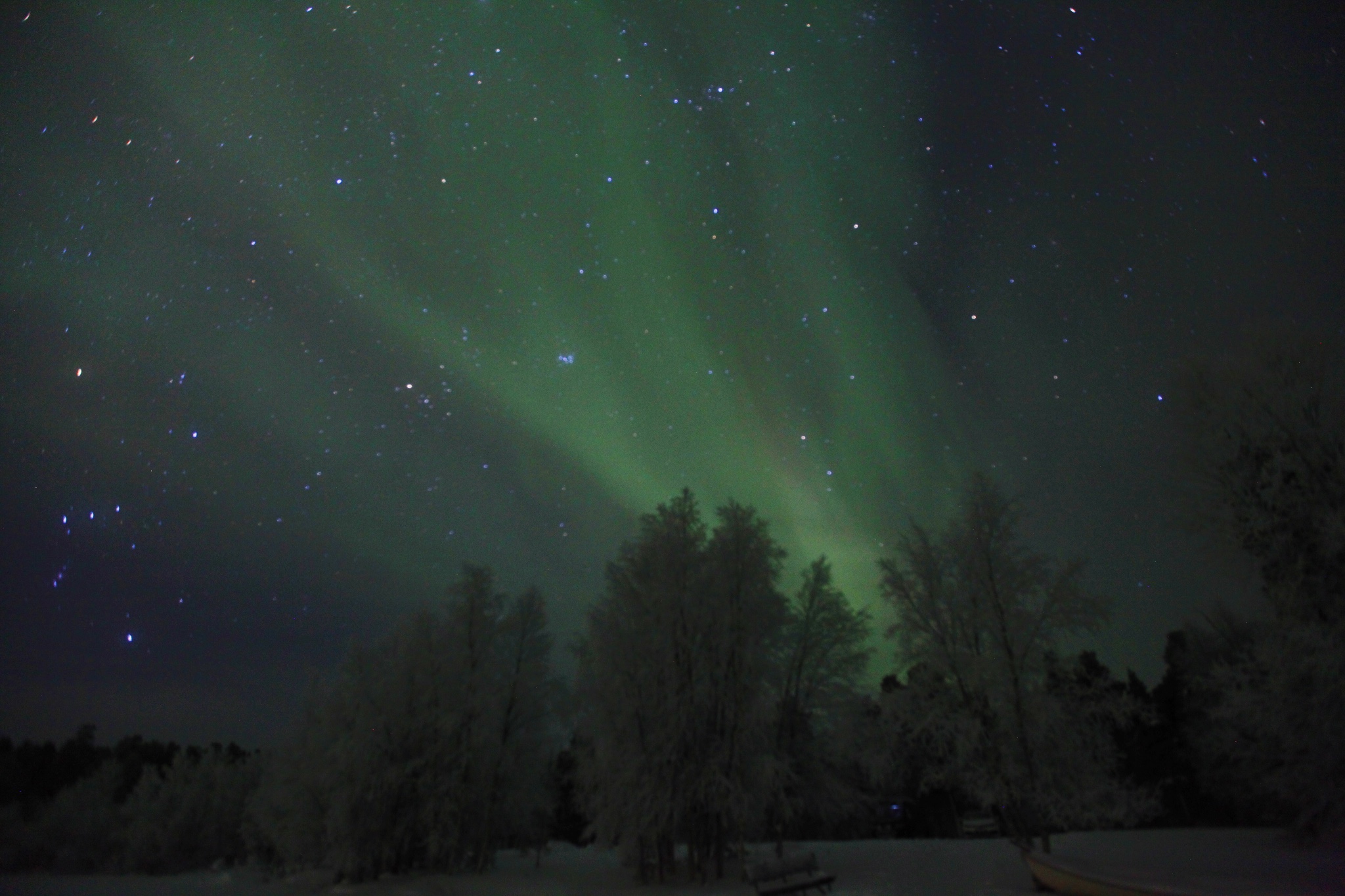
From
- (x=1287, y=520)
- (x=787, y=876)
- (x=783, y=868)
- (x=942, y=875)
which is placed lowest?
(x=942, y=875)

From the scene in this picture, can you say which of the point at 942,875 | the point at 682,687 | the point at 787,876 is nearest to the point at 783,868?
the point at 787,876

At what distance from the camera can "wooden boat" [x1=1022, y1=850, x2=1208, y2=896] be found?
11.3 meters

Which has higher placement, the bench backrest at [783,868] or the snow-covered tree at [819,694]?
the snow-covered tree at [819,694]

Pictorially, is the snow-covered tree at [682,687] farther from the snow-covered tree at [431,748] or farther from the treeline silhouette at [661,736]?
the snow-covered tree at [431,748]

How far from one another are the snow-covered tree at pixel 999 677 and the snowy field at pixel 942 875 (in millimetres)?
1912

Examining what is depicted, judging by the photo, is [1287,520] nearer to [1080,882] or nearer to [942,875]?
[1080,882]

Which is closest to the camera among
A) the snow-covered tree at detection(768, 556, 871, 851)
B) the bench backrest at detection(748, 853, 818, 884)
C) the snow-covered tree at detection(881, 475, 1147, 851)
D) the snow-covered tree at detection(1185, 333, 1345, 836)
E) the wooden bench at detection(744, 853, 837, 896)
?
the snow-covered tree at detection(1185, 333, 1345, 836)

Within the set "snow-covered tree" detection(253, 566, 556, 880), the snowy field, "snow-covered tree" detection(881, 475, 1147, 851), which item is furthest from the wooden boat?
"snow-covered tree" detection(253, 566, 556, 880)

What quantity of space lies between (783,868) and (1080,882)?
21.7ft

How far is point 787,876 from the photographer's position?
699 inches

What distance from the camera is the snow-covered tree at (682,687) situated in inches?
920

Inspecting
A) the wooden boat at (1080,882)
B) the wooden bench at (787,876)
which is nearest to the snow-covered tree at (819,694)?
the wooden bench at (787,876)

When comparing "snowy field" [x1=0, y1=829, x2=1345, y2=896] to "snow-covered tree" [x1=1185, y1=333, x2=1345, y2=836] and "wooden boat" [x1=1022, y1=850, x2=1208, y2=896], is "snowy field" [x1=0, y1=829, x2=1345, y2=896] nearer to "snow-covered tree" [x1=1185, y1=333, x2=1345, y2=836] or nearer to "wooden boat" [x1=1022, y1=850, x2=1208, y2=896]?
"wooden boat" [x1=1022, y1=850, x2=1208, y2=896]

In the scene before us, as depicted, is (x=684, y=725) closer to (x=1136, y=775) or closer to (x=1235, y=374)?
(x=1235, y=374)
